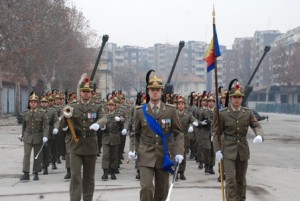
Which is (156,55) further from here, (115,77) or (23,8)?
(23,8)

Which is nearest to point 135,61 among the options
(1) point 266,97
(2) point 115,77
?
(2) point 115,77

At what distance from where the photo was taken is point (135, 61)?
18800 centimetres

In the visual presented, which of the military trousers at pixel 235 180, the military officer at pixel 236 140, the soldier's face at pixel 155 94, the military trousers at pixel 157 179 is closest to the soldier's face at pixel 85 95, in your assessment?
the soldier's face at pixel 155 94

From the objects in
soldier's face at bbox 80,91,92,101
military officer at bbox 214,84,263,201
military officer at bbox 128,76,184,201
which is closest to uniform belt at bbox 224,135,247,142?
military officer at bbox 214,84,263,201

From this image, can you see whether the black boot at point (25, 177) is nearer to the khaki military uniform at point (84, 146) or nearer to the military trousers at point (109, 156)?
the military trousers at point (109, 156)

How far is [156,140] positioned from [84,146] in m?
1.77

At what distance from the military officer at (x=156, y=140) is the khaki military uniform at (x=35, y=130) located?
502 cm

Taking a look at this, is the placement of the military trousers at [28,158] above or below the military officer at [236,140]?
below

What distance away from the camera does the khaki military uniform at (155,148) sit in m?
6.87

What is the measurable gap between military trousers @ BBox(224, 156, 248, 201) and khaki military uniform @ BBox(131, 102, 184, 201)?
1239 mm

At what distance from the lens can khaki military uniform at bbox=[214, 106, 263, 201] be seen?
806 cm

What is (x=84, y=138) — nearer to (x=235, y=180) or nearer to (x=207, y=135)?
(x=235, y=180)

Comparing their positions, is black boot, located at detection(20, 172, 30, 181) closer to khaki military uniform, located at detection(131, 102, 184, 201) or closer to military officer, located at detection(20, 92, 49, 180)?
military officer, located at detection(20, 92, 49, 180)

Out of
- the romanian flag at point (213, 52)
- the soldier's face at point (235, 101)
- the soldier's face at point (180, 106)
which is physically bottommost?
the soldier's face at point (180, 106)
